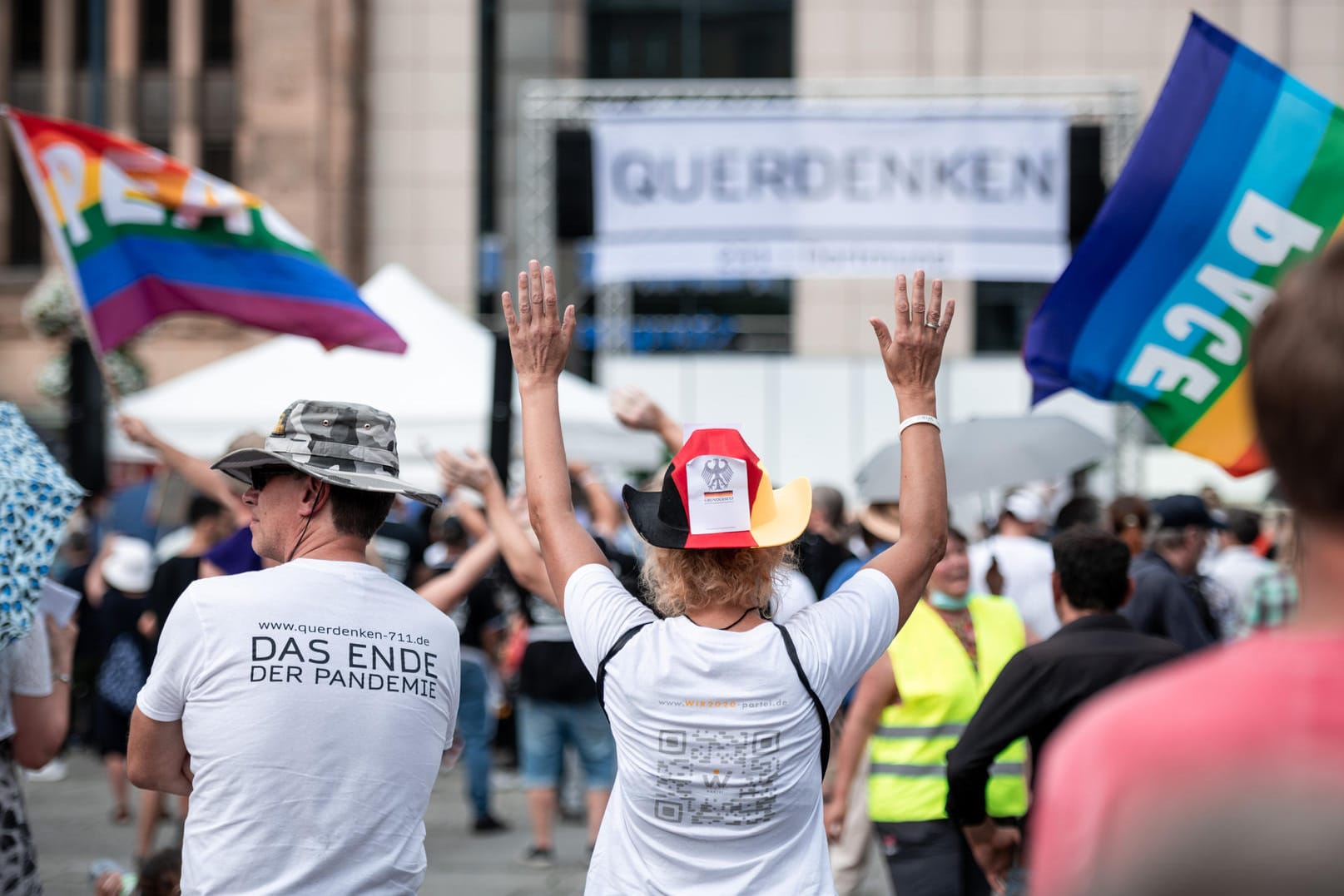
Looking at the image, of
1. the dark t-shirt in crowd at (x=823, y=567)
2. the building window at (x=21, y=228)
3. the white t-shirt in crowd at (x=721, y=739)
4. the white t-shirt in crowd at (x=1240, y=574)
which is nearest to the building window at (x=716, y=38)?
the building window at (x=21, y=228)

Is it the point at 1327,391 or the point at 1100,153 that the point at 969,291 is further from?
the point at 1327,391

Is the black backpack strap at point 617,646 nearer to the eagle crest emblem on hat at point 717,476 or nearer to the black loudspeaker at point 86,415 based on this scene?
the eagle crest emblem on hat at point 717,476

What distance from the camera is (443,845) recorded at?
9.23 m

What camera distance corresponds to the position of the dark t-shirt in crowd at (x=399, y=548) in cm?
864

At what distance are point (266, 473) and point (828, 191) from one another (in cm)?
1143

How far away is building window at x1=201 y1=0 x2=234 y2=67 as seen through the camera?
28.8 meters

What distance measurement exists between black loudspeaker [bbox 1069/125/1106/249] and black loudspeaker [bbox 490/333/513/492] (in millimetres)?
8838

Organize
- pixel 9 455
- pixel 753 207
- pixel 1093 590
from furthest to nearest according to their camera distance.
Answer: pixel 753 207
pixel 1093 590
pixel 9 455

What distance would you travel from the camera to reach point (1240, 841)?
47.7 inches

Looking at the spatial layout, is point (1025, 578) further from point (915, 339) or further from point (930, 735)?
point (915, 339)

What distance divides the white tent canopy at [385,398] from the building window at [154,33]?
17484mm

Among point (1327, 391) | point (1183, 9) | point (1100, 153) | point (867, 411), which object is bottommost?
point (867, 411)

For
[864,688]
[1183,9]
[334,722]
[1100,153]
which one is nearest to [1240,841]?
[334,722]

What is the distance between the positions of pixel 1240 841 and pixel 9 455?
128 inches
